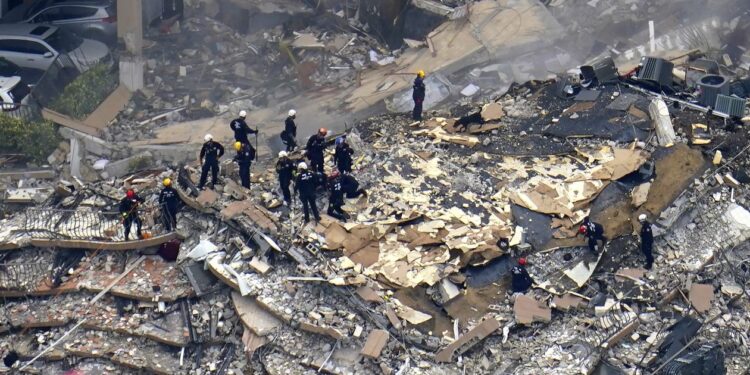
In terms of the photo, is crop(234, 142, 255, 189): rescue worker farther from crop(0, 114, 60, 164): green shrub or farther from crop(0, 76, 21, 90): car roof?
crop(0, 76, 21, 90): car roof

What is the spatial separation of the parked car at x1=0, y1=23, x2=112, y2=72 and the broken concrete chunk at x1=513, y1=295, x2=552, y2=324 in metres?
10.9

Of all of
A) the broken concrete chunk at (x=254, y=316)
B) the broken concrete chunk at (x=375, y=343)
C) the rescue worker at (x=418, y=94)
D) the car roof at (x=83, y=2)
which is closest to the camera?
the broken concrete chunk at (x=375, y=343)

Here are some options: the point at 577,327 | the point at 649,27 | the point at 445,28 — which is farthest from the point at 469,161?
the point at 649,27

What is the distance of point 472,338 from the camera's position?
14.4 metres

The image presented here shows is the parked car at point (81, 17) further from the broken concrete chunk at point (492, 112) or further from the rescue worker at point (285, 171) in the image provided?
the broken concrete chunk at point (492, 112)

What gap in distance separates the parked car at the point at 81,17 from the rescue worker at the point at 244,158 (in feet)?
23.8

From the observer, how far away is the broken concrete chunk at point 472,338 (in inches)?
563

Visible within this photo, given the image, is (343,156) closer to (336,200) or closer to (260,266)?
(336,200)

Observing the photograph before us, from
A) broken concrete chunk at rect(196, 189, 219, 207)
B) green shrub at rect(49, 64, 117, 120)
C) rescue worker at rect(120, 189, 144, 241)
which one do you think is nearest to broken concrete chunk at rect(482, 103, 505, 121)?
broken concrete chunk at rect(196, 189, 219, 207)

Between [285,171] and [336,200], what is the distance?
915 millimetres

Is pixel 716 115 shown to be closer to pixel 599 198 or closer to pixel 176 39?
pixel 599 198

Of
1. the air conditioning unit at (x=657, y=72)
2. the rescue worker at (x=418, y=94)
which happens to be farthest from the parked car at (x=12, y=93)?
the air conditioning unit at (x=657, y=72)

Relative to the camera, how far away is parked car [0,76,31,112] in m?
19.7

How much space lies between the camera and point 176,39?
22.5 m
